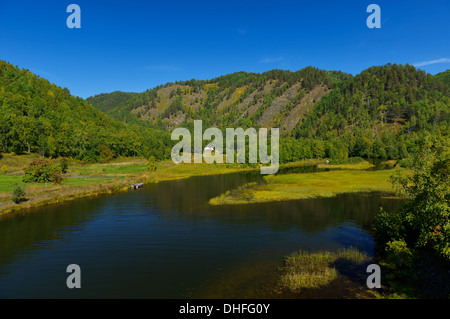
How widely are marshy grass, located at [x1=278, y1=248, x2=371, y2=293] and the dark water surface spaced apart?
1889 mm

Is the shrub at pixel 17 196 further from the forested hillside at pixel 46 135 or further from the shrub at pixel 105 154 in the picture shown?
the shrub at pixel 105 154

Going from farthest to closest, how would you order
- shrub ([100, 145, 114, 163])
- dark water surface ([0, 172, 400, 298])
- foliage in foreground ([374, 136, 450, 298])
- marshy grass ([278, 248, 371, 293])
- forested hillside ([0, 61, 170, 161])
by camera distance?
1. shrub ([100, 145, 114, 163])
2. forested hillside ([0, 61, 170, 161])
3. dark water surface ([0, 172, 400, 298])
4. marshy grass ([278, 248, 371, 293])
5. foliage in foreground ([374, 136, 450, 298])

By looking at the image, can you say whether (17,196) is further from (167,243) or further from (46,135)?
(46,135)

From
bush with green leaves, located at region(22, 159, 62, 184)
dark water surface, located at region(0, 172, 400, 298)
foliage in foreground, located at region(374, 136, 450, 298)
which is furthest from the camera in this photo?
bush with green leaves, located at region(22, 159, 62, 184)

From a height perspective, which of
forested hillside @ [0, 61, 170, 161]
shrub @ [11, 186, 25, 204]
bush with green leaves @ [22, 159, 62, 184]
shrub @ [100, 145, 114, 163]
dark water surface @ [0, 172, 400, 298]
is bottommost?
dark water surface @ [0, 172, 400, 298]

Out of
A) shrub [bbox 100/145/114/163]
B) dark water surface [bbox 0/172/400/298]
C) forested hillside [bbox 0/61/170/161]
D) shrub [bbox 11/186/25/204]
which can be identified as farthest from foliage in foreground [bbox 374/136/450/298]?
shrub [bbox 100/145/114/163]

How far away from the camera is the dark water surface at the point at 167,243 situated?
27188 millimetres

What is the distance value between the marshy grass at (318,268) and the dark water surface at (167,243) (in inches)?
74.4

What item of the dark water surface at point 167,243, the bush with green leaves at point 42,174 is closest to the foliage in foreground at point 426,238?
the dark water surface at point 167,243

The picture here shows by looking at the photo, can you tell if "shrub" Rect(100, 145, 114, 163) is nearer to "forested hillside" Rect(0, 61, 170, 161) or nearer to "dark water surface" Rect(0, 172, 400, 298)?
"forested hillside" Rect(0, 61, 170, 161)

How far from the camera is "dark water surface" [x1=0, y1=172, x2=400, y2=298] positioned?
27188 millimetres

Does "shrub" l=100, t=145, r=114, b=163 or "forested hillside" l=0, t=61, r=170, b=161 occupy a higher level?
"forested hillside" l=0, t=61, r=170, b=161

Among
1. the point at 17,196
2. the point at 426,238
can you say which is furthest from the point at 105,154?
the point at 426,238

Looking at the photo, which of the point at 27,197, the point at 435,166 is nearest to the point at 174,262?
the point at 435,166
